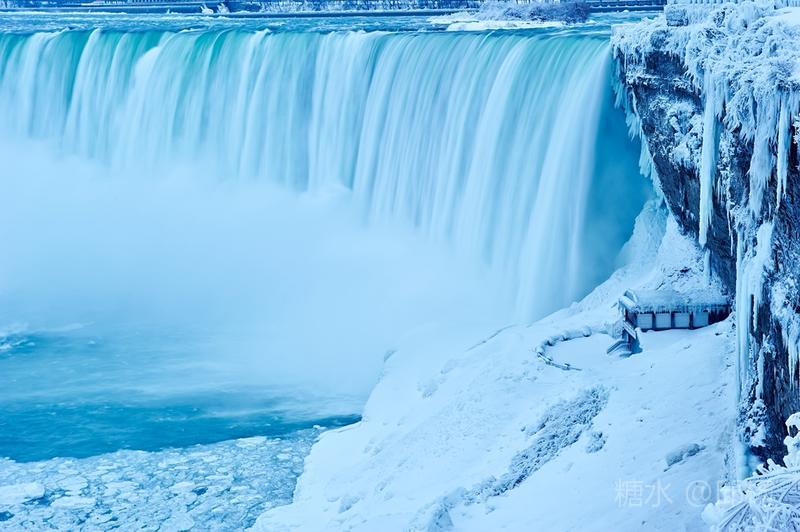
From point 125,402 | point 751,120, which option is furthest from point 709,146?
point 125,402

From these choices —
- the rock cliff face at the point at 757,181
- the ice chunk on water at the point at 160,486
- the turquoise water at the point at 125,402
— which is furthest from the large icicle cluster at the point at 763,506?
the turquoise water at the point at 125,402

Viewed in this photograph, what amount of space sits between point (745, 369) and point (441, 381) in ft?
23.9

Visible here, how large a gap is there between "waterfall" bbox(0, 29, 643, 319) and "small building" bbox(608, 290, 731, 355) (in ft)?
12.7

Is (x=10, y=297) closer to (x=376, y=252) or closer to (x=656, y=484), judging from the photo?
(x=376, y=252)

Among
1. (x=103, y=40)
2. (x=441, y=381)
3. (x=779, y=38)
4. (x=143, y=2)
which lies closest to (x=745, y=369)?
(x=779, y=38)

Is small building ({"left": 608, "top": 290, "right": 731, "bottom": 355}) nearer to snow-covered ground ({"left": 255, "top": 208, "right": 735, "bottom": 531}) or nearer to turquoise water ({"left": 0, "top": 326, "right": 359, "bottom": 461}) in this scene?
snow-covered ground ({"left": 255, "top": 208, "right": 735, "bottom": 531})

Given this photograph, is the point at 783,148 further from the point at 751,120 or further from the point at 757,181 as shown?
the point at 751,120

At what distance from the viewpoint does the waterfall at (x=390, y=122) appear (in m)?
20.2

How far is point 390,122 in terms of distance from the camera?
2527cm

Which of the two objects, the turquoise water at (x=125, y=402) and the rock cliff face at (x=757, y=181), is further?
the turquoise water at (x=125, y=402)

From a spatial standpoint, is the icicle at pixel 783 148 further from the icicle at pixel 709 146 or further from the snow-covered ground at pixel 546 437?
the snow-covered ground at pixel 546 437

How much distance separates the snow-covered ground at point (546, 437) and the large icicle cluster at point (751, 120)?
4.94 feet

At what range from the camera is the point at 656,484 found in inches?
443

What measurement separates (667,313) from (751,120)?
21.0 feet
